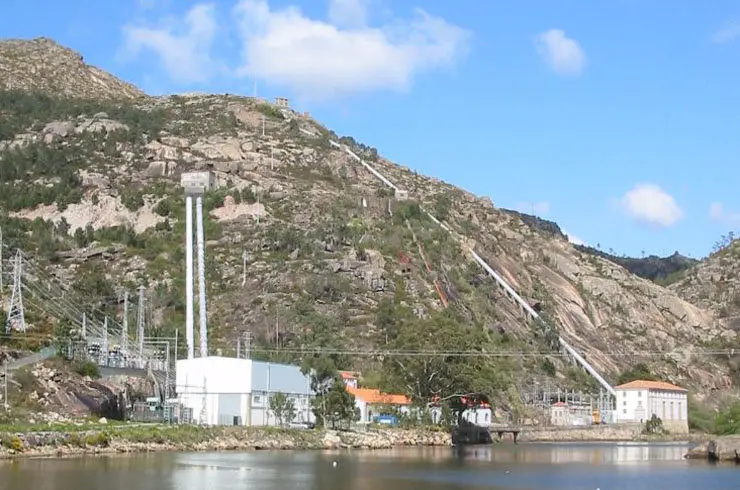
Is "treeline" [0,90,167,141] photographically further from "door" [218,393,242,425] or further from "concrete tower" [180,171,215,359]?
"door" [218,393,242,425]

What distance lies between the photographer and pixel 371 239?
14162 cm

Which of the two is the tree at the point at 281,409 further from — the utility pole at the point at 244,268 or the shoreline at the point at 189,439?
the utility pole at the point at 244,268

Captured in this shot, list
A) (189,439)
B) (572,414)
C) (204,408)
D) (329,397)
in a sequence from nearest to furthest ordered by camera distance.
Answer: (189,439) → (204,408) → (329,397) → (572,414)

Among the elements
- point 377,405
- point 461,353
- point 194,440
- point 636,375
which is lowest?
point 194,440

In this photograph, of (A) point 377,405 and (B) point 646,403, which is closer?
(A) point 377,405

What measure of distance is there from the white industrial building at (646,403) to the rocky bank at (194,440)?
5273 cm

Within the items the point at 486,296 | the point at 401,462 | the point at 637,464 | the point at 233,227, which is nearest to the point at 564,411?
the point at 486,296

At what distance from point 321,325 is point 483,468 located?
5584cm

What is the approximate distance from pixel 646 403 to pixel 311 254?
152ft

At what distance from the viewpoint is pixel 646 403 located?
138 metres

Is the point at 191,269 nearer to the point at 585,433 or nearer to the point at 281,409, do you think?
the point at 281,409

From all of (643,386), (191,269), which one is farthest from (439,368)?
(643,386)

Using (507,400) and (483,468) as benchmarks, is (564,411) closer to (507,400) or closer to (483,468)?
(507,400)

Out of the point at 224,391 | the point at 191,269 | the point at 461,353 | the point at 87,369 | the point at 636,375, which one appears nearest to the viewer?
the point at 87,369
